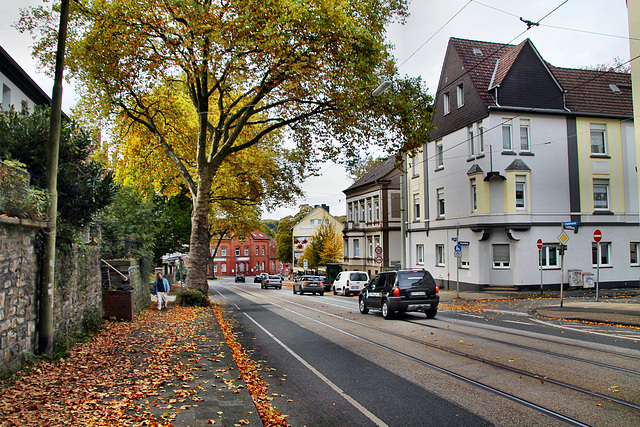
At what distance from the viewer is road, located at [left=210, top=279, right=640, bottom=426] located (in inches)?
229

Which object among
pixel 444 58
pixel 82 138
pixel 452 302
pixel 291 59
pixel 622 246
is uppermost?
pixel 444 58

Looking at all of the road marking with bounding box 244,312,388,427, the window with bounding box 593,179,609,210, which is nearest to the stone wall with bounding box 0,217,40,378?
the road marking with bounding box 244,312,388,427

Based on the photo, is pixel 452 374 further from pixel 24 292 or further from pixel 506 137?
pixel 506 137

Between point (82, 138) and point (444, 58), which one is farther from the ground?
point (444, 58)

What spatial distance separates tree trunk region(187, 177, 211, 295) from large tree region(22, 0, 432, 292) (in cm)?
14

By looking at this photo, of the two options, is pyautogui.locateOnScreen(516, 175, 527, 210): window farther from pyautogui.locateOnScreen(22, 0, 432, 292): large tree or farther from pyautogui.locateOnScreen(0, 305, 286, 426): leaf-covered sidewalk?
pyautogui.locateOnScreen(0, 305, 286, 426): leaf-covered sidewalk

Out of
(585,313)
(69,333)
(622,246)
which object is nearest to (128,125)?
(69,333)

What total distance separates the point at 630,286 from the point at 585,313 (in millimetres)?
16340

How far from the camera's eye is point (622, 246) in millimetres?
30516

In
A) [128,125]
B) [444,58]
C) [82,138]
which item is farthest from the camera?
[444,58]

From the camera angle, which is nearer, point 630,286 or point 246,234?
point 630,286

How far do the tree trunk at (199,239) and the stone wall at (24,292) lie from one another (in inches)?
389

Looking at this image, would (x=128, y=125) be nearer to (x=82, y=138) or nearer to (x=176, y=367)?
(x=82, y=138)

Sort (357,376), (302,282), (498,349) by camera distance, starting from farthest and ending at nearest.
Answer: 1. (302,282)
2. (498,349)
3. (357,376)
